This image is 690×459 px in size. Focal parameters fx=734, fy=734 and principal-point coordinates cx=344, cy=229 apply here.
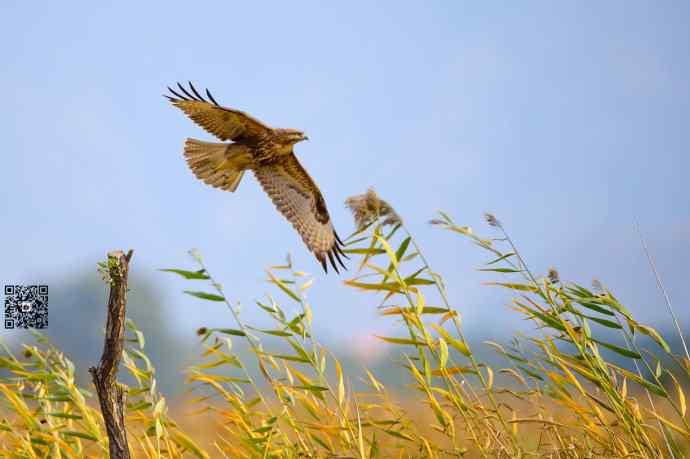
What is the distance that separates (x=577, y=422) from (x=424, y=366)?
79cm

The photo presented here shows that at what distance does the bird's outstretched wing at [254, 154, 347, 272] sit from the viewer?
6137 mm

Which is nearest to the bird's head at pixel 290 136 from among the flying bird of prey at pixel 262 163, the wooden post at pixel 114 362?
the flying bird of prey at pixel 262 163

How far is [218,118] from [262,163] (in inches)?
29.4

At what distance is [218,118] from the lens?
5379 millimetres

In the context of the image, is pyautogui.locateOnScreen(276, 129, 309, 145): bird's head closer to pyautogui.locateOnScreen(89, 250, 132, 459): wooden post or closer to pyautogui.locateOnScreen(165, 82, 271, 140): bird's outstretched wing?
pyautogui.locateOnScreen(165, 82, 271, 140): bird's outstretched wing

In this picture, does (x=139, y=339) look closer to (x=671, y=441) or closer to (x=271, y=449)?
(x=271, y=449)

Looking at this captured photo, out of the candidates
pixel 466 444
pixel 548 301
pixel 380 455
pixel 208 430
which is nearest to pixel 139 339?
pixel 208 430

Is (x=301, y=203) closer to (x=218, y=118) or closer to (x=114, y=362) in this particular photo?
(x=218, y=118)

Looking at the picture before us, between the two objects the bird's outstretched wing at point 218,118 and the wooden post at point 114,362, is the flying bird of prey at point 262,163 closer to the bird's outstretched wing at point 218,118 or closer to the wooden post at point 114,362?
the bird's outstretched wing at point 218,118

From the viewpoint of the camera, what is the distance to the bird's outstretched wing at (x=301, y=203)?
614 cm

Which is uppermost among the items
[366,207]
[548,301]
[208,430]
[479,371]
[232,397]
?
[366,207]

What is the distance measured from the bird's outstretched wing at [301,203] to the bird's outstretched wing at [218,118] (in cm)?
55

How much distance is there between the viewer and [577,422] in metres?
3.36

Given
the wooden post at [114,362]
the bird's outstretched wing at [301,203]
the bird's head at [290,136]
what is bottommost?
the wooden post at [114,362]
